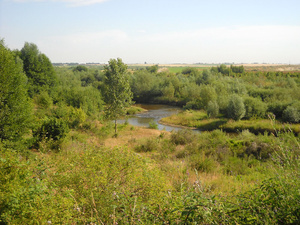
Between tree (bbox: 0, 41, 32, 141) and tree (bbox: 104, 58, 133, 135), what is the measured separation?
10692mm

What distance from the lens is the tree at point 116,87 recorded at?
22084 millimetres

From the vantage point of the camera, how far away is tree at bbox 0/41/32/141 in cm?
1127

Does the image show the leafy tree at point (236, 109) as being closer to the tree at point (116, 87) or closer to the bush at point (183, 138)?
the bush at point (183, 138)

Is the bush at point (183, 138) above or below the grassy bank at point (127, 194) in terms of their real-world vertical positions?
below

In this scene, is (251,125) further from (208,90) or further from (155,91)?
(155,91)

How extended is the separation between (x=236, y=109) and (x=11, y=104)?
26391mm

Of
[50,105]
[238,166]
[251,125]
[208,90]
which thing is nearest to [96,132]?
[50,105]

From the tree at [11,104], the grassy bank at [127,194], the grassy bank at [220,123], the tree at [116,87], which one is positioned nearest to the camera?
the grassy bank at [127,194]

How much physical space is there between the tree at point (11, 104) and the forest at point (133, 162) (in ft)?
0.16

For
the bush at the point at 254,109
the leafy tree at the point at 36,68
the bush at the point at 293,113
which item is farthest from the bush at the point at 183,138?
the leafy tree at the point at 36,68

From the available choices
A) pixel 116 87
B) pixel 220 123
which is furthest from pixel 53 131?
pixel 220 123

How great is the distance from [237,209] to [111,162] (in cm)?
315

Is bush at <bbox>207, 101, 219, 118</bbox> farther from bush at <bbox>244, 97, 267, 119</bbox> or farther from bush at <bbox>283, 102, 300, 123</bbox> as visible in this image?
bush at <bbox>283, 102, 300, 123</bbox>

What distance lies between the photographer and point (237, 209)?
2.79m
